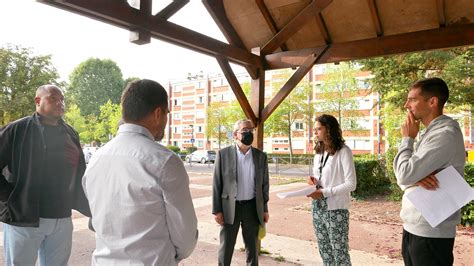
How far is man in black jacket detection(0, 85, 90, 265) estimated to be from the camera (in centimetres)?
269

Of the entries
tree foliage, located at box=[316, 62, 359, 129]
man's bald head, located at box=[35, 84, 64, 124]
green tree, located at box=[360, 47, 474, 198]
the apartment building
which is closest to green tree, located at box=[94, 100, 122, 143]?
the apartment building

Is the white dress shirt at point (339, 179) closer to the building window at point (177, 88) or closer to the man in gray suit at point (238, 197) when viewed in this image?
the man in gray suit at point (238, 197)

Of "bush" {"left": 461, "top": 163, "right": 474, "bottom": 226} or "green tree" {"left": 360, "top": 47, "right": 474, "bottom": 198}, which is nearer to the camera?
"green tree" {"left": 360, "top": 47, "right": 474, "bottom": 198}

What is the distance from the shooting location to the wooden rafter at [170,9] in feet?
12.3

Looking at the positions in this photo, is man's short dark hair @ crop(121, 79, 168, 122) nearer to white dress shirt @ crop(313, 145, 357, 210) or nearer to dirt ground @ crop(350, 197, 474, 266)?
white dress shirt @ crop(313, 145, 357, 210)

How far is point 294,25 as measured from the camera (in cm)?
479

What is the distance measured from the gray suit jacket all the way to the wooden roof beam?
4.44 ft

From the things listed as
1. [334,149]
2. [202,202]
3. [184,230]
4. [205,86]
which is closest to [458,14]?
[334,149]

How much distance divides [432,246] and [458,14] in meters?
3.48

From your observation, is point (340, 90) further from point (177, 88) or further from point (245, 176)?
point (177, 88)

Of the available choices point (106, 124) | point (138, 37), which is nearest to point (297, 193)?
point (138, 37)

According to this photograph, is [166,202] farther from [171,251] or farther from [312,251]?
[312,251]

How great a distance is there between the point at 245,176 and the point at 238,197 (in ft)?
0.82

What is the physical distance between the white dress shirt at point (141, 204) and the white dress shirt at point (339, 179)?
2.05 meters
